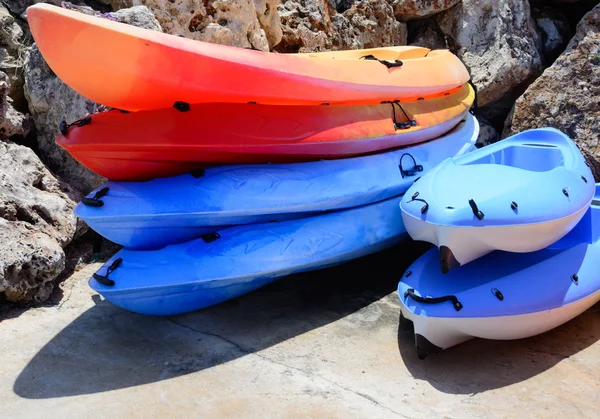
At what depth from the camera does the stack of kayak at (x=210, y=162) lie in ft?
9.33

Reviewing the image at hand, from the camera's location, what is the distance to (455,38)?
223 inches

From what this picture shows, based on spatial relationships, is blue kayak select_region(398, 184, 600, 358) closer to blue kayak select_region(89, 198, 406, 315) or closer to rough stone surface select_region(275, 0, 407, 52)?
blue kayak select_region(89, 198, 406, 315)

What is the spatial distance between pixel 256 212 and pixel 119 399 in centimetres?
106

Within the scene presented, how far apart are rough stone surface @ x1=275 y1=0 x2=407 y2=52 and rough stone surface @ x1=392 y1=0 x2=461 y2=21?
119 millimetres

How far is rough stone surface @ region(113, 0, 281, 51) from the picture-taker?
419 centimetres

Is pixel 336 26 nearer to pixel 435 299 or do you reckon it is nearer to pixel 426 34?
pixel 426 34

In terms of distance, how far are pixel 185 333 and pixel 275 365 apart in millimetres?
509

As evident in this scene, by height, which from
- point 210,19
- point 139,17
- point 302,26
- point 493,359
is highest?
point 139,17

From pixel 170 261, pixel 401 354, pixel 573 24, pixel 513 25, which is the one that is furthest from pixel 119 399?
pixel 573 24

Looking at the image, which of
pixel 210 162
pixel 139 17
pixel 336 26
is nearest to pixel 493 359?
pixel 210 162

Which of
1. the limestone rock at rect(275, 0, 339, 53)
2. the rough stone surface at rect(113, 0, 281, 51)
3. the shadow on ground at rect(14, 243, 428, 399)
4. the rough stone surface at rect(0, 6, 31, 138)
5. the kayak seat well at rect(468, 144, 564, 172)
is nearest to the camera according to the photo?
the shadow on ground at rect(14, 243, 428, 399)

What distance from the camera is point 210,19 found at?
430 cm

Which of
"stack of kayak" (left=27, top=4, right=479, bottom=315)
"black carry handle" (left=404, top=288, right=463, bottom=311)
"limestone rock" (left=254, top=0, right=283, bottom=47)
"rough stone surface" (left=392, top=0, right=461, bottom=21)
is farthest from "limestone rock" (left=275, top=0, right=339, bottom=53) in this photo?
"black carry handle" (left=404, top=288, right=463, bottom=311)

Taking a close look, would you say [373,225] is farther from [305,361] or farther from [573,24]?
[573,24]
